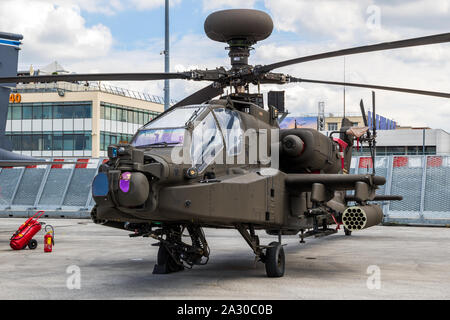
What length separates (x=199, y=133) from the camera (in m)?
9.69

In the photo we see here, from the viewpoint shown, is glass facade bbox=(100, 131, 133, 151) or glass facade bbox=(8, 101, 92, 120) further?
glass facade bbox=(100, 131, 133, 151)

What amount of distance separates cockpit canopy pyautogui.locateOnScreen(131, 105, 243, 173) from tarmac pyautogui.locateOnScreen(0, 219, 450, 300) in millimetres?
2207

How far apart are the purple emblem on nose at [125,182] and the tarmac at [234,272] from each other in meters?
1.77

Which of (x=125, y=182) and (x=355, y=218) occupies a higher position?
(x=125, y=182)

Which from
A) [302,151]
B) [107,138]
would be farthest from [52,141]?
[302,151]

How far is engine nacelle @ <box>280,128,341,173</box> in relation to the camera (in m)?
11.9

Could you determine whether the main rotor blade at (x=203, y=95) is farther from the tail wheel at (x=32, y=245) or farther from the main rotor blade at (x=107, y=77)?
the tail wheel at (x=32, y=245)

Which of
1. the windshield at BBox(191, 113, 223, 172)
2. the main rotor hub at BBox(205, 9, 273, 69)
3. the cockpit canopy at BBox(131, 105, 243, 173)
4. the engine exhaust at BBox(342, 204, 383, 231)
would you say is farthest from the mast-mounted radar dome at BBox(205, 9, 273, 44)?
the engine exhaust at BBox(342, 204, 383, 231)

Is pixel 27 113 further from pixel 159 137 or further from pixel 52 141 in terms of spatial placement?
pixel 159 137

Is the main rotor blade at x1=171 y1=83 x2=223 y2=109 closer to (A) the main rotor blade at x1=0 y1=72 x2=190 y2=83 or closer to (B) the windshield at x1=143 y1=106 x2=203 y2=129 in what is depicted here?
(A) the main rotor blade at x1=0 y1=72 x2=190 y2=83

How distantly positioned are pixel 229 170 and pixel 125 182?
8.15 ft
